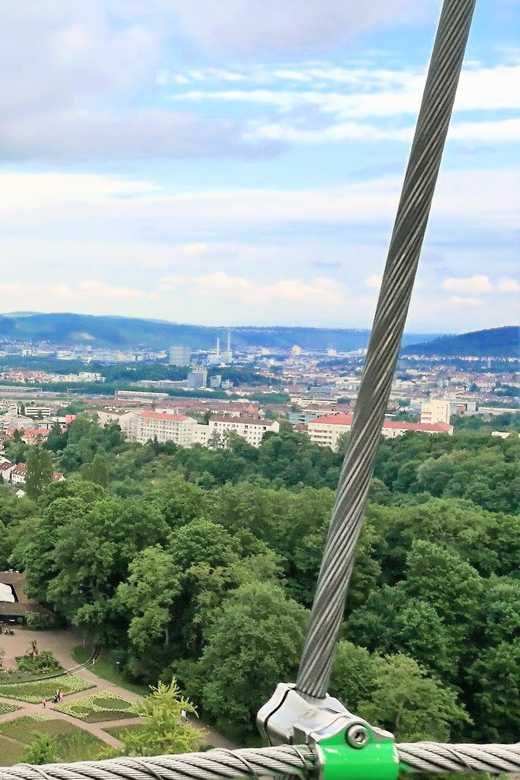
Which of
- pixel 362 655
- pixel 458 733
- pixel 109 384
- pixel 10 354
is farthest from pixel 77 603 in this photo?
pixel 10 354

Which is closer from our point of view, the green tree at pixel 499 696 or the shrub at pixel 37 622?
the green tree at pixel 499 696

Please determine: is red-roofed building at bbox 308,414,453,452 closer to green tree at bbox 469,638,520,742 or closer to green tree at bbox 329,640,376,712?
green tree at bbox 469,638,520,742

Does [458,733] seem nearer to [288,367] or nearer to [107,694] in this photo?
[107,694]

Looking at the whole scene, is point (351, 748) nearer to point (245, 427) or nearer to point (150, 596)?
point (150, 596)

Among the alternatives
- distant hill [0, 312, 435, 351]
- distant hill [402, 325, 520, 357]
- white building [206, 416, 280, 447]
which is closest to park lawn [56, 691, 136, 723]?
white building [206, 416, 280, 447]

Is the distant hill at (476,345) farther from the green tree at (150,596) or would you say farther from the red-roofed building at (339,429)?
the green tree at (150,596)

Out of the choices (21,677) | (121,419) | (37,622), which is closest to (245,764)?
(21,677)

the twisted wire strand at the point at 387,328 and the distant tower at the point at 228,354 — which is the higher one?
the twisted wire strand at the point at 387,328

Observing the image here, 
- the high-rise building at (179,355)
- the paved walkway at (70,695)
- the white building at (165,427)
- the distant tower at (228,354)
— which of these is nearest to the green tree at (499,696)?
the paved walkway at (70,695)
